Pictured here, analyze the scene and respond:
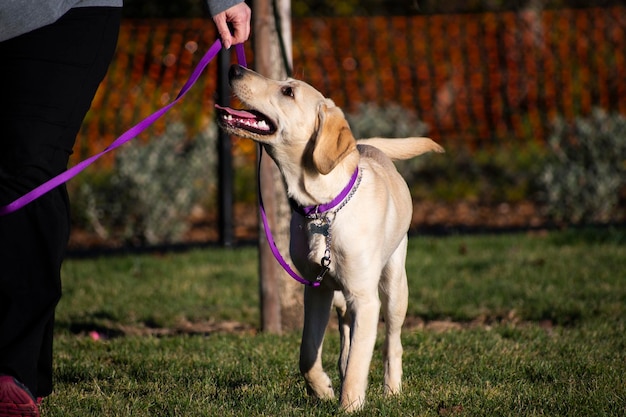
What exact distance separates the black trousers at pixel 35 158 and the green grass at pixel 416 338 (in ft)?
1.55

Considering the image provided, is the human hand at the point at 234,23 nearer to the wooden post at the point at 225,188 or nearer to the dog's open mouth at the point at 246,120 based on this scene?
the dog's open mouth at the point at 246,120

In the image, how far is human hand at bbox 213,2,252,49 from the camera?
3.56 metres

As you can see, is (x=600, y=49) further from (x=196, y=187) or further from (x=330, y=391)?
(x=330, y=391)

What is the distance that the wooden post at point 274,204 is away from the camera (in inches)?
191

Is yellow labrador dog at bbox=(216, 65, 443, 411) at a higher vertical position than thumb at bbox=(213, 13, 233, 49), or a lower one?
lower

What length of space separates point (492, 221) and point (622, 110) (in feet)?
5.83

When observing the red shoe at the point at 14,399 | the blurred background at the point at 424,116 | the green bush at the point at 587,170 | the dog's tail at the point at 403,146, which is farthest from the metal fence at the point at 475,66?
the red shoe at the point at 14,399

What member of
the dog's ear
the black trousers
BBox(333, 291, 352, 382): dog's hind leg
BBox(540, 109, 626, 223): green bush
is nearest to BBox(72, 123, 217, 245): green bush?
BBox(540, 109, 626, 223): green bush

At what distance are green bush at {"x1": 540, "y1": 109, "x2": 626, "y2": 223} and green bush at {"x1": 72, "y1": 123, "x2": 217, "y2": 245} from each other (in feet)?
10.9

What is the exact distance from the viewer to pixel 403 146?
14.6 ft

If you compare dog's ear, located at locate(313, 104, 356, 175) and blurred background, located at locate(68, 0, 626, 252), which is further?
blurred background, located at locate(68, 0, 626, 252)

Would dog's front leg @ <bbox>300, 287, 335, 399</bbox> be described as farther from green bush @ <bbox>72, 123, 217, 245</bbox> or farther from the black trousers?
green bush @ <bbox>72, 123, 217, 245</bbox>

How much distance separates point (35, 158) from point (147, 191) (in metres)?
Result: 5.05

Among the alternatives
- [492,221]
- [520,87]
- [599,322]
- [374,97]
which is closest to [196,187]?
A: [374,97]
